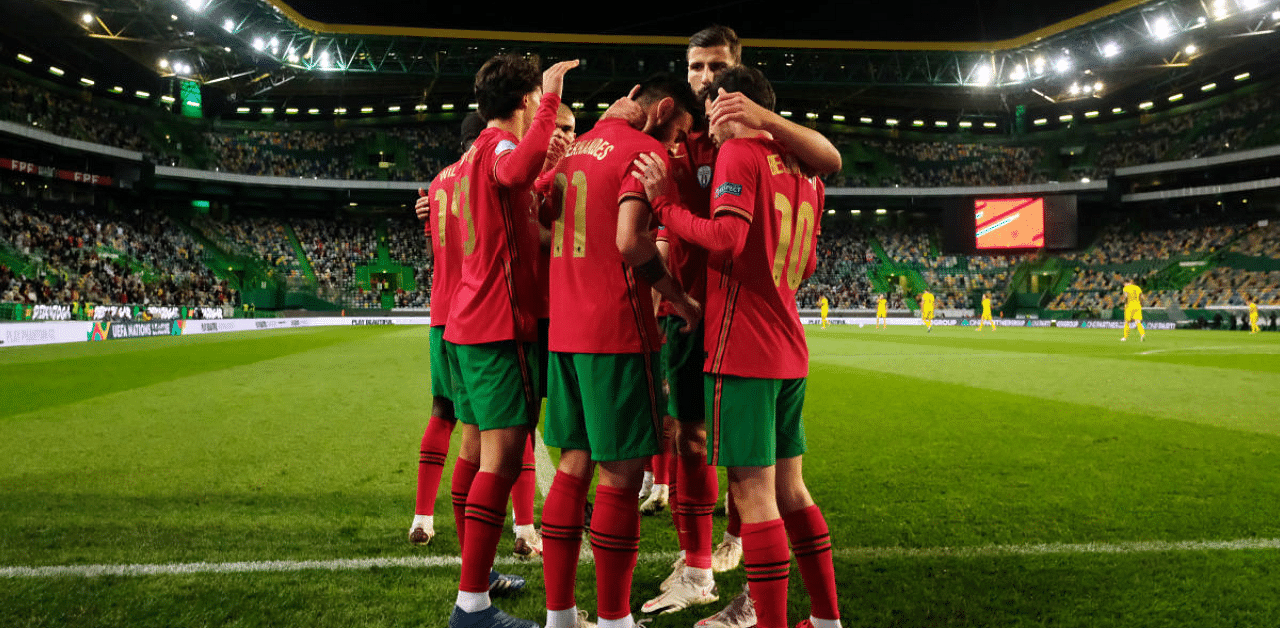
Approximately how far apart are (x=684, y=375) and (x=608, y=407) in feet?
2.61

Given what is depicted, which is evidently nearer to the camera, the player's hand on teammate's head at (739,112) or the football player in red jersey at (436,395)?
the player's hand on teammate's head at (739,112)

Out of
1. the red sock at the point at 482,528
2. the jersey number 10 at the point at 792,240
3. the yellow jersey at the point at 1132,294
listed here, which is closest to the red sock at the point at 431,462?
the red sock at the point at 482,528

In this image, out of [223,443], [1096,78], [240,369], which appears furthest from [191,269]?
[1096,78]

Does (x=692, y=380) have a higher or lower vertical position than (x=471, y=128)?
lower

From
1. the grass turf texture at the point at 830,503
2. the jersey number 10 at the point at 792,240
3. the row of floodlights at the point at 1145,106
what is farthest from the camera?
the row of floodlights at the point at 1145,106

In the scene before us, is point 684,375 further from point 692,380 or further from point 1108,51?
point 1108,51

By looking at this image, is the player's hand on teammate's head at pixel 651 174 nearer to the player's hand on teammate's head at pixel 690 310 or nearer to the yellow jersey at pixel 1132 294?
the player's hand on teammate's head at pixel 690 310

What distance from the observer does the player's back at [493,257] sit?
2.88m

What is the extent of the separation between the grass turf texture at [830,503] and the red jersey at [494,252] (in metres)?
1.17

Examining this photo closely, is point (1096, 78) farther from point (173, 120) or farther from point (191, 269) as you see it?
point (173, 120)

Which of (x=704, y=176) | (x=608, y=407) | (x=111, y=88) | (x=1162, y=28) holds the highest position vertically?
(x=111, y=88)

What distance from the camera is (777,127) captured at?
8.13ft

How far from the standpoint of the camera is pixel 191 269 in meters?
35.8

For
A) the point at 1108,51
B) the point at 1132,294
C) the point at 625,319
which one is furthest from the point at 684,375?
the point at 1108,51
